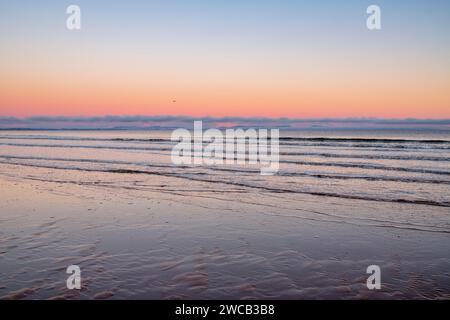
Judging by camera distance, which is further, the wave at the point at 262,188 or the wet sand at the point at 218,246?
the wave at the point at 262,188

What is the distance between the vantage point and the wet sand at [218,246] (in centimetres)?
493

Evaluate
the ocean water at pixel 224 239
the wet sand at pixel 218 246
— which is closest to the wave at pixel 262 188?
the ocean water at pixel 224 239

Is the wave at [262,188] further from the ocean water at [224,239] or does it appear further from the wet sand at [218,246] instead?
the wet sand at [218,246]

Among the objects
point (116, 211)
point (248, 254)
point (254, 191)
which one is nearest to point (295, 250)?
point (248, 254)

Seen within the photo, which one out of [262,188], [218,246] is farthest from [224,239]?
[262,188]

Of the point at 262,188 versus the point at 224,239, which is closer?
the point at 224,239

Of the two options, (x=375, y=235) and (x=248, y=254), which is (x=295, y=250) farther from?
(x=375, y=235)

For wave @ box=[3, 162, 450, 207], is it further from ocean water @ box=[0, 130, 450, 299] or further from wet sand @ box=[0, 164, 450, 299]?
wet sand @ box=[0, 164, 450, 299]

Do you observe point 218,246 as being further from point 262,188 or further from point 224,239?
point 262,188

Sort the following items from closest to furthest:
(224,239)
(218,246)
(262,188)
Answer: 1. (218,246)
2. (224,239)
3. (262,188)

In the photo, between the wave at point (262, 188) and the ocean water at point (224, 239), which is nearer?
the ocean water at point (224, 239)

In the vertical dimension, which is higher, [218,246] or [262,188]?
[262,188]

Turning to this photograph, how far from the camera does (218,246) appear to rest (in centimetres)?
676

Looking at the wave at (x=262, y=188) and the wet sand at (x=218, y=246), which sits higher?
the wave at (x=262, y=188)
